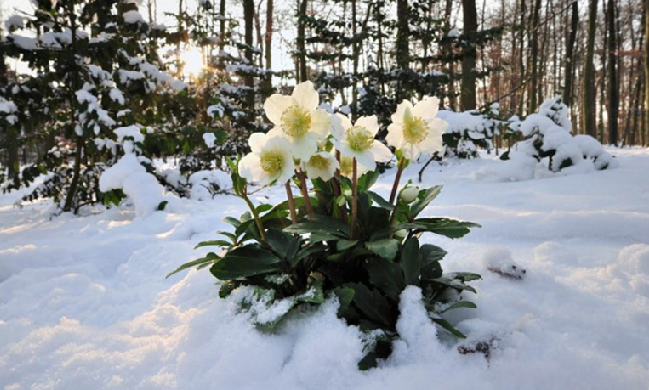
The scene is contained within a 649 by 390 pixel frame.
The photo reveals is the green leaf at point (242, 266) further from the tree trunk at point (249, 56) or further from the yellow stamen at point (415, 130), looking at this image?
the tree trunk at point (249, 56)

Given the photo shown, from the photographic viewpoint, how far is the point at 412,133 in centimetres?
109

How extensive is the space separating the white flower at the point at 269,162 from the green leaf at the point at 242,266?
235 mm

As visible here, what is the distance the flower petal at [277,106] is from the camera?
1.04 metres

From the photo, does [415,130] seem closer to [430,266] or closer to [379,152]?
[379,152]

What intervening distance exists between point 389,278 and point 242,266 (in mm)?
417

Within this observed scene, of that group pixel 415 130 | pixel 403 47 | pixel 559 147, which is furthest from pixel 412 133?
pixel 403 47

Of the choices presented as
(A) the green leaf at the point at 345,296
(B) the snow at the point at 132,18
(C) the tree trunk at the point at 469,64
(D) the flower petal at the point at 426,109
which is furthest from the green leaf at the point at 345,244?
(C) the tree trunk at the point at 469,64

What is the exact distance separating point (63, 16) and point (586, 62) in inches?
497

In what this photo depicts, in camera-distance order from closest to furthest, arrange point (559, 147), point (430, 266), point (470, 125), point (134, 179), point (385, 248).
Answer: point (385, 248) < point (430, 266) < point (134, 179) < point (559, 147) < point (470, 125)

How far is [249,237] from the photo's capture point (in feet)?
4.36

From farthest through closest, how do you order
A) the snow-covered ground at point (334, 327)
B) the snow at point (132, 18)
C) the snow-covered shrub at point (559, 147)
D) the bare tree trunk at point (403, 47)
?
the bare tree trunk at point (403, 47)
the snow-covered shrub at point (559, 147)
the snow at point (132, 18)
the snow-covered ground at point (334, 327)

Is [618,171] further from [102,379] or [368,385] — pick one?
[102,379]

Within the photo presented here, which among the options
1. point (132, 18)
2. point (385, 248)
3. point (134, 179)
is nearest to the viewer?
point (385, 248)

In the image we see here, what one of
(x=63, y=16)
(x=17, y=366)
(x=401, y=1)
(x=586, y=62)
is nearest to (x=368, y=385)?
(x=17, y=366)
